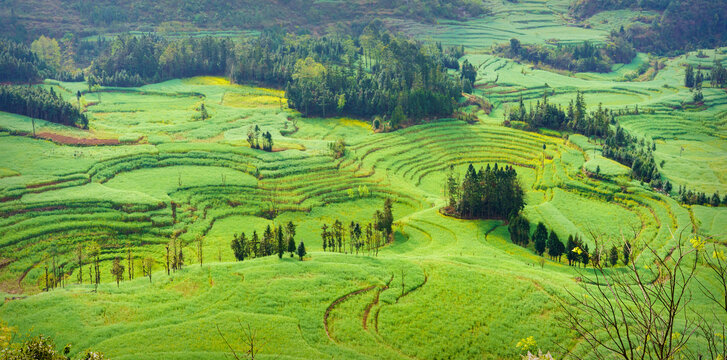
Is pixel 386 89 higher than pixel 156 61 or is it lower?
lower

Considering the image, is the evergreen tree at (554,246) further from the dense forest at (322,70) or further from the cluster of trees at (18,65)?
the cluster of trees at (18,65)

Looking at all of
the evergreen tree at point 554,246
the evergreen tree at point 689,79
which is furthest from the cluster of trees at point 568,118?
the evergreen tree at point 554,246

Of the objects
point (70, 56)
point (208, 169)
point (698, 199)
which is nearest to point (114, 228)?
point (208, 169)

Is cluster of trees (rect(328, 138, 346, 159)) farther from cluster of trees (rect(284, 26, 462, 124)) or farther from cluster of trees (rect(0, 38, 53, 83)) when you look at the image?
cluster of trees (rect(0, 38, 53, 83))

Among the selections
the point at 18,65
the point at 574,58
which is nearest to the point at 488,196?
the point at 18,65

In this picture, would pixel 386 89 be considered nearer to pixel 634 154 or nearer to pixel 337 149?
pixel 337 149

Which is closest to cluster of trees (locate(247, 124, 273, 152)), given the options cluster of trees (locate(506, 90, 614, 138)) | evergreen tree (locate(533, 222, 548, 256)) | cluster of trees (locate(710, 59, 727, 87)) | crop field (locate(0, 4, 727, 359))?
crop field (locate(0, 4, 727, 359))
